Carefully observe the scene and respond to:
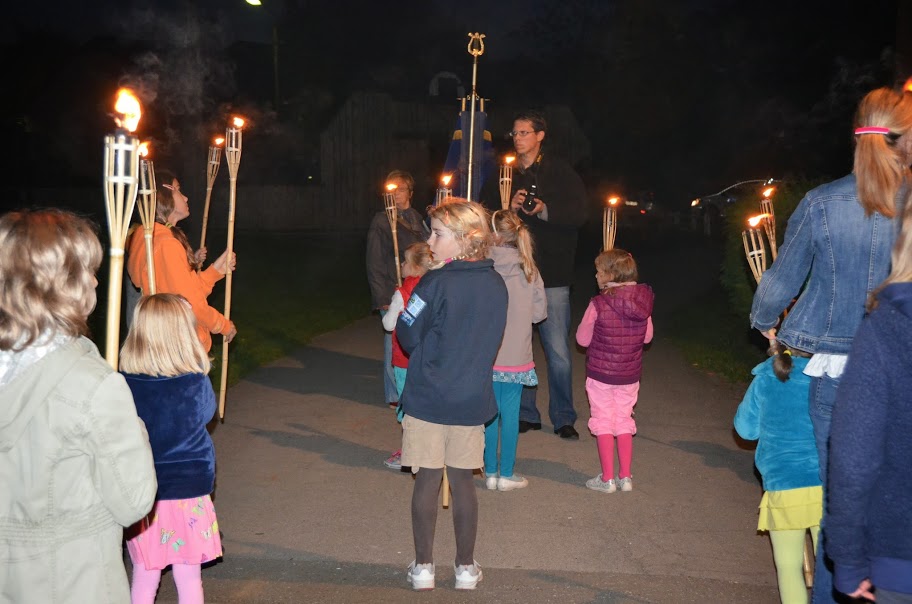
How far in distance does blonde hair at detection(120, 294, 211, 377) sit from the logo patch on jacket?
992mm

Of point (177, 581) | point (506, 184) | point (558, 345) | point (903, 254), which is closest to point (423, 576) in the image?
point (177, 581)

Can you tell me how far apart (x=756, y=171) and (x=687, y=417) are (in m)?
27.0

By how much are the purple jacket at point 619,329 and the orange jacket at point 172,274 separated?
241 cm

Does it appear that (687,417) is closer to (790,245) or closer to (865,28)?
(790,245)

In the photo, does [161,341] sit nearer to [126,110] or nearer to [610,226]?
[126,110]

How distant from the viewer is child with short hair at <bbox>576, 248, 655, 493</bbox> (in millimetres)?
5887

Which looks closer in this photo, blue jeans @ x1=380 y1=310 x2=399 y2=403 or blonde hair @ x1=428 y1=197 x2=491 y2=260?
blonde hair @ x1=428 y1=197 x2=491 y2=260

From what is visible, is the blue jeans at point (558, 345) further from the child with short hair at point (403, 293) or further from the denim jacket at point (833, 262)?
the denim jacket at point (833, 262)

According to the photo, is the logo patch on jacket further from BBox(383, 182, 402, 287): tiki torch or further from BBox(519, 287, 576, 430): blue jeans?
BBox(519, 287, 576, 430): blue jeans

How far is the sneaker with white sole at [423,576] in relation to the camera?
441 cm

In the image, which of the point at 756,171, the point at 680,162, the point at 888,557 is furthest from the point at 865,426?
the point at 680,162

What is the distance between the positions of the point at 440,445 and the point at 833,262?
1978 millimetres

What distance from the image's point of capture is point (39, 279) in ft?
8.41

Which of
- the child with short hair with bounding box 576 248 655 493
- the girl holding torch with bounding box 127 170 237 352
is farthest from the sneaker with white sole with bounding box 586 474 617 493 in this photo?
the girl holding torch with bounding box 127 170 237 352
